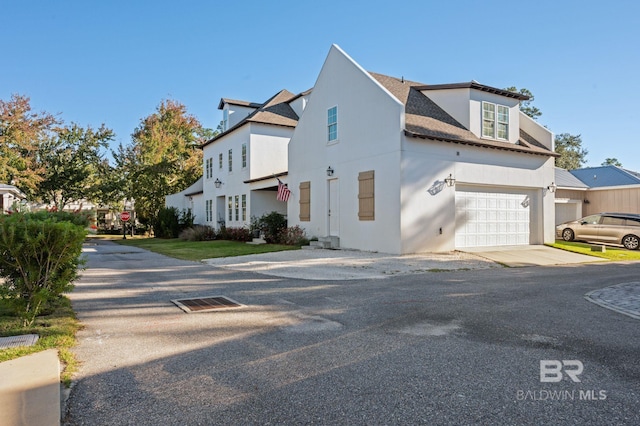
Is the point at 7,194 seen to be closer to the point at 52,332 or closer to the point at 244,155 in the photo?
the point at 244,155

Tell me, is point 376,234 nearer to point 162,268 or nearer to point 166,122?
point 162,268

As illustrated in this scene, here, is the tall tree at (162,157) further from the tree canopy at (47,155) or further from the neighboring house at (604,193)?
the neighboring house at (604,193)

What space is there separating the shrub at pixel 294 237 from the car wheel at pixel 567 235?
42.1 ft

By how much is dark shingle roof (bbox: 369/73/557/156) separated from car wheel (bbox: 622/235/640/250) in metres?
4.97

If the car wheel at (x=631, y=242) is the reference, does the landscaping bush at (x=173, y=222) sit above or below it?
above

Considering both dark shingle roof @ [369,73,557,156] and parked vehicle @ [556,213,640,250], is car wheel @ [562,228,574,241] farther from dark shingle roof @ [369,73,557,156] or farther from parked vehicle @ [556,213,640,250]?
dark shingle roof @ [369,73,557,156]

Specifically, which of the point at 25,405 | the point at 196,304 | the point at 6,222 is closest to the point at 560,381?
the point at 25,405

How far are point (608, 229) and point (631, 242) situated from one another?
1117 millimetres

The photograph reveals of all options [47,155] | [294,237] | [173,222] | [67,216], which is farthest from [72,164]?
[67,216]

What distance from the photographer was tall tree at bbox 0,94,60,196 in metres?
30.7

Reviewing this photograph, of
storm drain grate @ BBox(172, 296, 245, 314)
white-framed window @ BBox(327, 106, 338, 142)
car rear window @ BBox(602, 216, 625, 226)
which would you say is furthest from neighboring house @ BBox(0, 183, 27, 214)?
car rear window @ BBox(602, 216, 625, 226)

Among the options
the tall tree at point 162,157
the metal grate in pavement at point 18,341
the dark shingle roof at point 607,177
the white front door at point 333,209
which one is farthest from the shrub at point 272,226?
the tall tree at point 162,157

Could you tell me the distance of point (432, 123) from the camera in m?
16.4

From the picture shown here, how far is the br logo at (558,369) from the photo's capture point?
→ 147 inches
